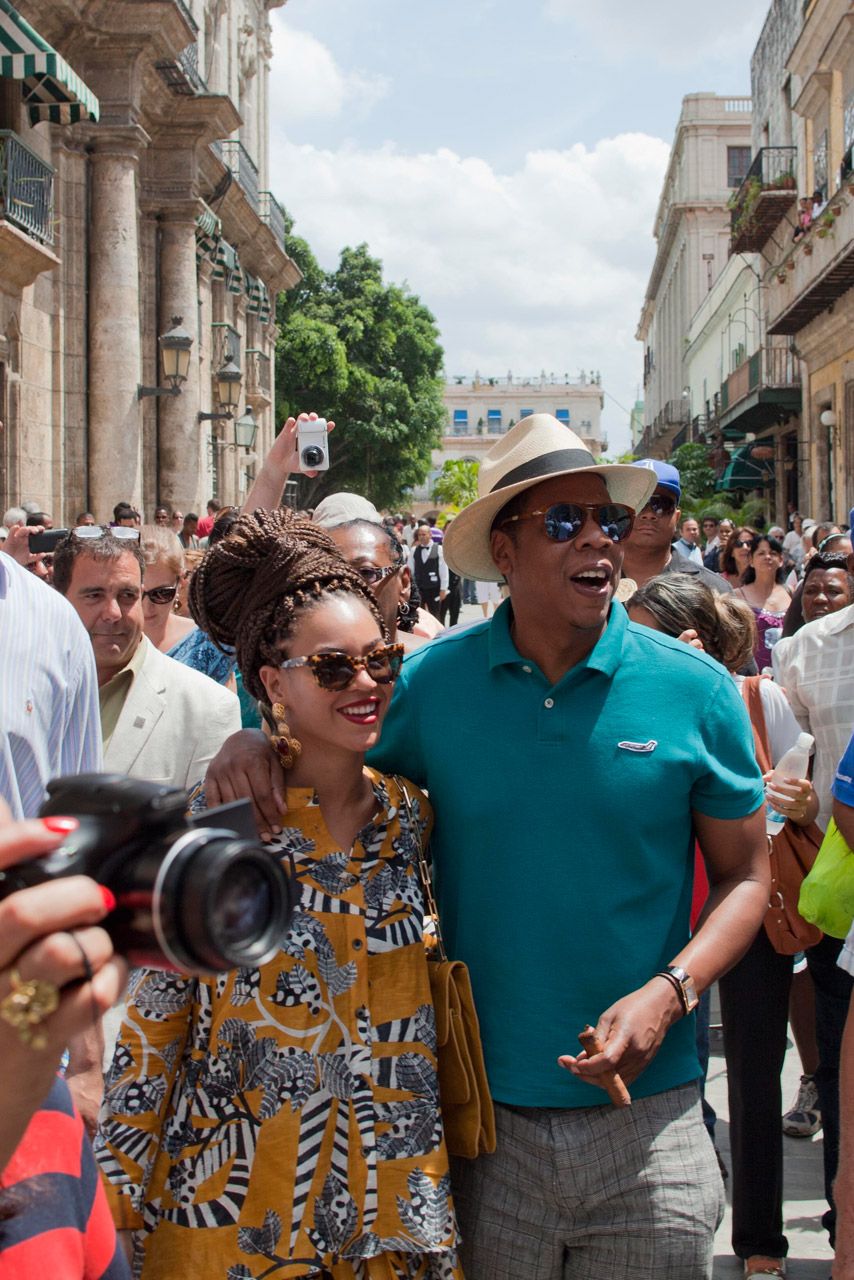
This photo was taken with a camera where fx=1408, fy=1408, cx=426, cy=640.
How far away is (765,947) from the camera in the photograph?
420cm

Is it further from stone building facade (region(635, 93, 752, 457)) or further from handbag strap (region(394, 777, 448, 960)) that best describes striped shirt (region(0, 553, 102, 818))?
stone building facade (region(635, 93, 752, 457))

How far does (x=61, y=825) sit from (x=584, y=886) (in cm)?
146

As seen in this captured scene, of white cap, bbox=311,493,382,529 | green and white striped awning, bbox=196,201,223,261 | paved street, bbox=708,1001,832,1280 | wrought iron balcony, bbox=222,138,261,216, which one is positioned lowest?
paved street, bbox=708,1001,832,1280

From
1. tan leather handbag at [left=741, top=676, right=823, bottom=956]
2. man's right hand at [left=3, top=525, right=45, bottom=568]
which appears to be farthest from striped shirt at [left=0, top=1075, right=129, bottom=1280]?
man's right hand at [left=3, top=525, right=45, bottom=568]

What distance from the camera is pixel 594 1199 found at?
8.46ft

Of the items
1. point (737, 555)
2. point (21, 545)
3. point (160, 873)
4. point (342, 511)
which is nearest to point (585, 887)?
point (160, 873)

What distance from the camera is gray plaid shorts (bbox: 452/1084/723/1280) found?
2.57 m

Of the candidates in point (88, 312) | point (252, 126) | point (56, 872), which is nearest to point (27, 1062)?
point (56, 872)

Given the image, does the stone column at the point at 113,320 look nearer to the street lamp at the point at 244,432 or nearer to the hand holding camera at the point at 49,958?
the street lamp at the point at 244,432

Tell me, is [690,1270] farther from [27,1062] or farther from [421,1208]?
[27,1062]

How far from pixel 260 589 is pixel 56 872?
153 cm

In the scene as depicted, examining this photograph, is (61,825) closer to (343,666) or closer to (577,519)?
(343,666)

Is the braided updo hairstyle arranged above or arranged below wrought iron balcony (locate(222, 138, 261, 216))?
below

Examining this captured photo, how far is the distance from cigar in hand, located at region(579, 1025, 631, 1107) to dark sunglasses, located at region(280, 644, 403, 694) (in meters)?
0.76
